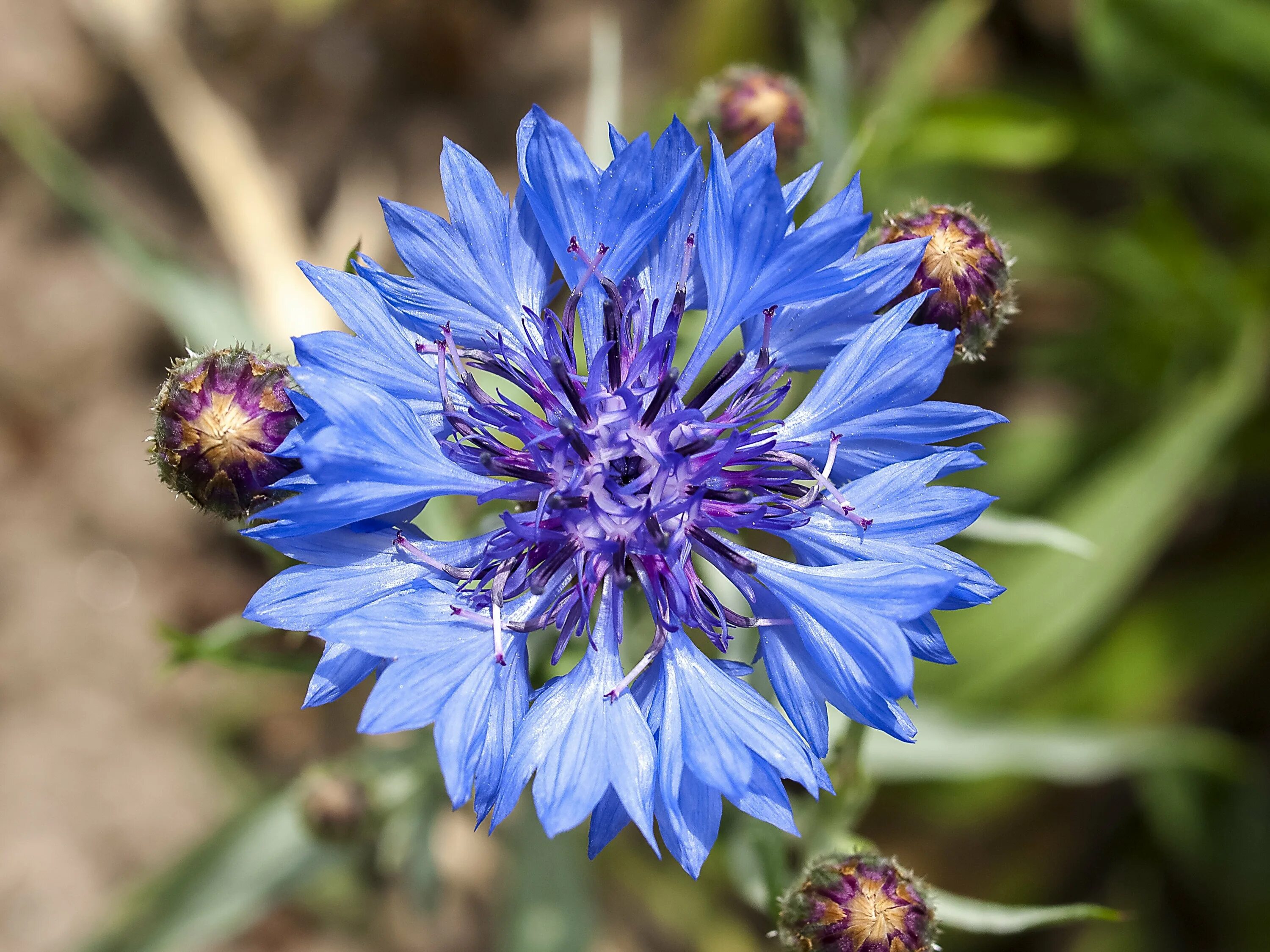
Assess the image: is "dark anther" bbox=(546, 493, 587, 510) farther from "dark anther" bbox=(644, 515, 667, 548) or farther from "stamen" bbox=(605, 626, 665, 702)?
"stamen" bbox=(605, 626, 665, 702)

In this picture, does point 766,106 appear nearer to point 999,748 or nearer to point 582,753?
point 582,753

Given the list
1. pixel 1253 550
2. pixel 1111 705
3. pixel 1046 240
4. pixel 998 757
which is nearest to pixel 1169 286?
pixel 1046 240

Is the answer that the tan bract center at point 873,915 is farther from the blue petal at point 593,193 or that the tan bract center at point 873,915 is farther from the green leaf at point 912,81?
the green leaf at point 912,81

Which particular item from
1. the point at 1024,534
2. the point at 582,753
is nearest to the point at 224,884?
the point at 582,753

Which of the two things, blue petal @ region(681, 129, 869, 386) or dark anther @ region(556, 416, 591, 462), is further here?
dark anther @ region(556, 416, 591, 462)

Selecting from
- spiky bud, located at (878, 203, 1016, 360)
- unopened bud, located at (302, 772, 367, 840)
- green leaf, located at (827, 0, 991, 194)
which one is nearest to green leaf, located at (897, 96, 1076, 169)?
green leaf, located at (827, 0, 991, 194)

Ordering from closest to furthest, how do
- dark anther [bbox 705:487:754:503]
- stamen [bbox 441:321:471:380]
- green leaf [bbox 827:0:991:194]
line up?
stamen [bbox 441:321:471:380] → dark anther [bbox 705:487:754:503] → green leaf [bbox 827:0:991:194]

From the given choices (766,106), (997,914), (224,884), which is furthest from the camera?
(224,884)
